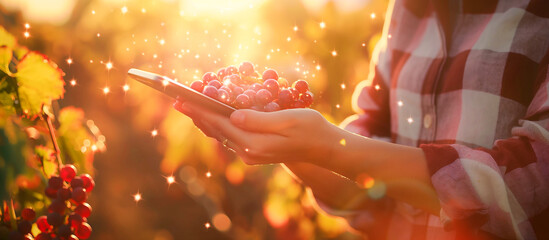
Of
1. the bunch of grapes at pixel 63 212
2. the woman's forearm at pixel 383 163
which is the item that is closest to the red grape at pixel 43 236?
the bunch of grapes at pixel 63 212

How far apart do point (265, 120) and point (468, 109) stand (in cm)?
58

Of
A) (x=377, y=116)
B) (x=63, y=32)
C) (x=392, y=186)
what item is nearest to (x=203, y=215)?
(x=63, y=32)

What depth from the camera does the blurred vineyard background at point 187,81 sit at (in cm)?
204

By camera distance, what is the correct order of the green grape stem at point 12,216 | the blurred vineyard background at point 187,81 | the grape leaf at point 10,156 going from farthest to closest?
1. the blurred vineyard background at point 187,81
2. the green grape stem at point 12,216
3. the grape leaf at point 10,156

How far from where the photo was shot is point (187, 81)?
2.13 meters

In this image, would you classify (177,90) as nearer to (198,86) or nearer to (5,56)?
(198,86)

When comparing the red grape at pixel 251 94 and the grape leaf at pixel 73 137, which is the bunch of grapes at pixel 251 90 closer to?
the red grape at pixel 251 94

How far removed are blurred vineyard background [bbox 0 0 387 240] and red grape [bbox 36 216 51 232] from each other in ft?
2.73

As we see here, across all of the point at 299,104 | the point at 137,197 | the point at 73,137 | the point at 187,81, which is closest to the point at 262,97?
the point at 299,104

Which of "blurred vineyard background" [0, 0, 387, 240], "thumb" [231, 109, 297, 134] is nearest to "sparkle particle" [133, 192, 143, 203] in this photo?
"blurred vineyard background" [0, 0, 387, 240]

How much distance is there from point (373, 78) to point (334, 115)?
1.02 metres

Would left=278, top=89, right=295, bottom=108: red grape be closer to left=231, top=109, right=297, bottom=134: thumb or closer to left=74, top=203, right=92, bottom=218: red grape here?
left=231, top=109, right=297, bottom=134: thumb

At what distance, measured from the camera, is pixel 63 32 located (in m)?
2.05

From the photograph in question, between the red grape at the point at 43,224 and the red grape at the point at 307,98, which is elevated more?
the red grape at the point at 307,98
